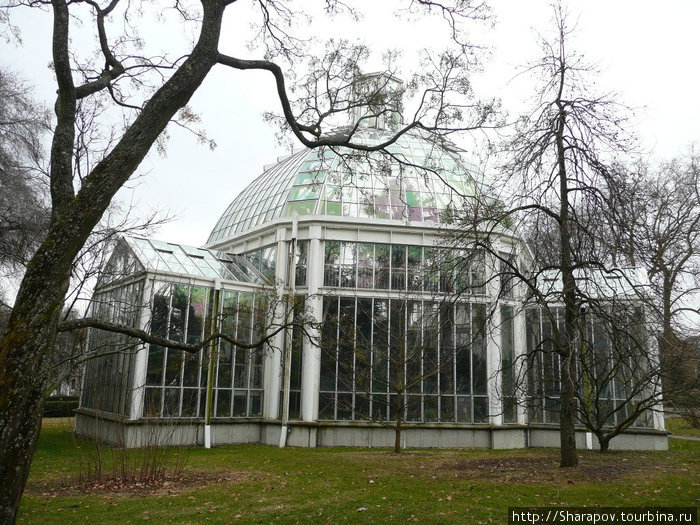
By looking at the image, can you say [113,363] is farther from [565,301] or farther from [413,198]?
[565,301]

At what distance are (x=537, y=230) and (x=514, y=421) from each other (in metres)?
11.2

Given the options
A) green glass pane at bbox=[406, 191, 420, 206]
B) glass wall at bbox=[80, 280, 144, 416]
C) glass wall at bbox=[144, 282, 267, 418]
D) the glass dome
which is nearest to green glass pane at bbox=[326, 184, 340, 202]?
the glass dome

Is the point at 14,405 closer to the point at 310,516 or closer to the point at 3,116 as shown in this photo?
the point at 310,516

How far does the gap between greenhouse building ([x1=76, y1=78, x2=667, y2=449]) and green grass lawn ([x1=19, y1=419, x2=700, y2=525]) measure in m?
4.22

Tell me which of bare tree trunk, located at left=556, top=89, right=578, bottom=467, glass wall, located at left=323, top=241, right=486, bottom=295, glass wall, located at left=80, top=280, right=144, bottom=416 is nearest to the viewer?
bare tree trunk, located at left=556, top=89, right=578, bottom=467

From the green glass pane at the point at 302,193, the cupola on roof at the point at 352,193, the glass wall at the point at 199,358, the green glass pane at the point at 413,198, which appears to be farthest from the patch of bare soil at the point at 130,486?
the green glass pane at the point at 413,198

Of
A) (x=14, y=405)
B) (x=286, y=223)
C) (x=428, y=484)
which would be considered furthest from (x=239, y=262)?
(x=14, y=405)

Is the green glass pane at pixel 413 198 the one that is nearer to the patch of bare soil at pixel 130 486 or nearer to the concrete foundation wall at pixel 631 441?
the concrete foundation wall at pixel 631 441

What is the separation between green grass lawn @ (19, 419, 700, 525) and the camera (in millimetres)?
7781

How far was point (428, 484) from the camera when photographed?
9.91 metres

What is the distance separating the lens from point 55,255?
430 centimetres

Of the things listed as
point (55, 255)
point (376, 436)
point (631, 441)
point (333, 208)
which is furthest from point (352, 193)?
point (55, 255)

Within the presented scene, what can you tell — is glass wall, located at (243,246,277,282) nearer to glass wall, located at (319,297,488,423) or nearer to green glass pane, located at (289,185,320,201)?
green glass pane, located at (289,185,320,201)

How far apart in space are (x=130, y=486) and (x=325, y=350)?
804 centimetres
